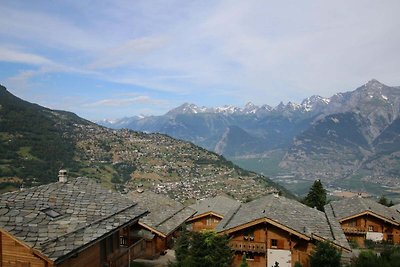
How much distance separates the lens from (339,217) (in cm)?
4462

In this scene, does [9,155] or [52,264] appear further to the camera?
[9,155]

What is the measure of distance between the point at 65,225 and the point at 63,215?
4.32 feet

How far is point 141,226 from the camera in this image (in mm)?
36750

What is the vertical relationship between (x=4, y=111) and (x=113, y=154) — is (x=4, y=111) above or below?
above

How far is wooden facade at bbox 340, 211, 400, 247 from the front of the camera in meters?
43.1

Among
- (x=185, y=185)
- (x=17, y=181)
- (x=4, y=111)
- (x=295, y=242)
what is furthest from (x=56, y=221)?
(x=4, y=111)

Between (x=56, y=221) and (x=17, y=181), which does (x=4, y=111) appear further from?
(x=56, y=221)

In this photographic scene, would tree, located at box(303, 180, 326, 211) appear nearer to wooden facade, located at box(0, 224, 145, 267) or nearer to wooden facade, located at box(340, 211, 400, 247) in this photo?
wooden facade, located at box(340, 211, 400, 247)

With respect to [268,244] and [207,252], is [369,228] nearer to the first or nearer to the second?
[268,244]

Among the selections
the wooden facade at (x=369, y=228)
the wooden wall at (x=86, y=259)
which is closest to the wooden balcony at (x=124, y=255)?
the wooden wall at (x=86, y=259)

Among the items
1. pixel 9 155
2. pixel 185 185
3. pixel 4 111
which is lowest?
pixel 185 185

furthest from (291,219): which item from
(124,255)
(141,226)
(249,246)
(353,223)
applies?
(353,223)

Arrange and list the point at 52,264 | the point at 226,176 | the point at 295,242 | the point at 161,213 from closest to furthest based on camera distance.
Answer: the point at 52,264 → the point at 295,242 → the point at 161,213 → the point at 226,176

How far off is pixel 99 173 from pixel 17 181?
1159 inches
